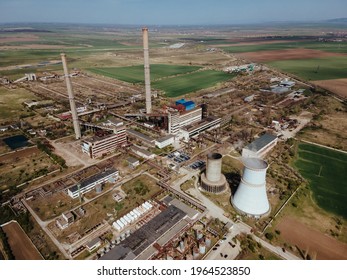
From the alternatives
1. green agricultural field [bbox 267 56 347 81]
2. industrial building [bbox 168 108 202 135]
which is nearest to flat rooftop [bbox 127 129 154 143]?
industrial building [bbox 168 108 202 135]

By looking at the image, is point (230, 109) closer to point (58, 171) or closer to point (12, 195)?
point (58, 171)

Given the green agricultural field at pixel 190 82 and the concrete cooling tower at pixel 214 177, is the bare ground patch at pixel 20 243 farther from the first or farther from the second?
the green agricultural field at pixel 190 82

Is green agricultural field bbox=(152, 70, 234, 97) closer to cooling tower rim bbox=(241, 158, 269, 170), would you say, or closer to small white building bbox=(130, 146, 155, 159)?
small white building bbox=(130, 146, 155, 159)

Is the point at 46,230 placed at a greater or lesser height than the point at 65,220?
lesser

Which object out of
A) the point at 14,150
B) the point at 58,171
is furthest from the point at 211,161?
the point at 14,150

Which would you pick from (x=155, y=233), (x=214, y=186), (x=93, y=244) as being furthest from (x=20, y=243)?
(x=214, y=186)

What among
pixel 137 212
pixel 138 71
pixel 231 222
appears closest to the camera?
pixel 231 222

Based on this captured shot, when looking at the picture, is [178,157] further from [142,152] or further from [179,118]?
[179,118]
